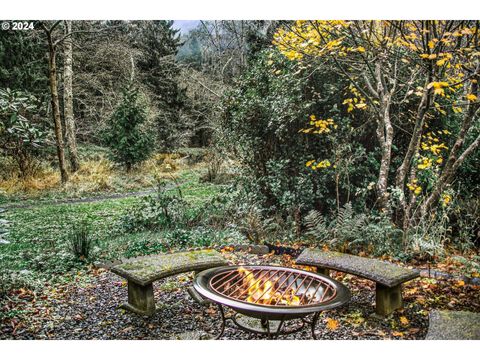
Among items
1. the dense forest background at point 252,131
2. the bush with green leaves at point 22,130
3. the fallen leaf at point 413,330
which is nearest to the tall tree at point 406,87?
the dense forest background at point 252,131

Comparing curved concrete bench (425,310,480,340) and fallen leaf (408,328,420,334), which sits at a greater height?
curved concrete bench (425,310,480,340)

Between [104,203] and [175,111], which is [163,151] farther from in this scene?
[104,203]

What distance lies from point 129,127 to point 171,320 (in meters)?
2.09

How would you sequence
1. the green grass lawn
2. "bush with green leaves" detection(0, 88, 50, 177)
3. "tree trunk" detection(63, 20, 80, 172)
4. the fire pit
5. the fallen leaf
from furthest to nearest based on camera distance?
"tree trunk" detection(63, 20, 80, 172), the green grass lawn, "bush with green leaves" detection(0, 88, 50, 177), the fallen leaf, the fire pit

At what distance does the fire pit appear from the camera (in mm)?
2250

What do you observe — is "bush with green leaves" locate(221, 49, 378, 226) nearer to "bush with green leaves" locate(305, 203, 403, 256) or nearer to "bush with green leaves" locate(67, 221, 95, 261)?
"bush with green leaves" locate(305, 203, 403, 256)

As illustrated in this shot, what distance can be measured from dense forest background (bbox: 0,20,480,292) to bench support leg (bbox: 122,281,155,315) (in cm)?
91

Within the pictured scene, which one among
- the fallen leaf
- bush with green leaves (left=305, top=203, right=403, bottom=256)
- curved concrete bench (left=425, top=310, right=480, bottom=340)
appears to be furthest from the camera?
bush with green leaves (left=305, top=203, right=403, bottom=256)

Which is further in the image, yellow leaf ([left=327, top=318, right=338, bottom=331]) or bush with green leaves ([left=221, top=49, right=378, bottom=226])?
bush with green leaves ([left=221, top=49, right=378, bottom=226])

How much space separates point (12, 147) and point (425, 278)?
12.2ft

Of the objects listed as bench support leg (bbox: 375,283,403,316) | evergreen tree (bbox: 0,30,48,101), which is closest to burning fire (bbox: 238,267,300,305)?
bench support leg (bbox: 375,283,403,316)

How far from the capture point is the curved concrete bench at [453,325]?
8.93ft
